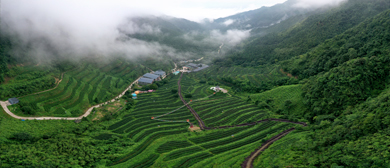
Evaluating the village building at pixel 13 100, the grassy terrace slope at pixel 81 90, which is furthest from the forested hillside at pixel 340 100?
the village building at pixel 13 100

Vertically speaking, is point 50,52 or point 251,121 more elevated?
point 50,52

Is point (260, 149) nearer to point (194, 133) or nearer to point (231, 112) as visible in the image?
point (194, 133)

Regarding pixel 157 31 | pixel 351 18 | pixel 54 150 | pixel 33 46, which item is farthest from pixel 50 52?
pixel 351 18

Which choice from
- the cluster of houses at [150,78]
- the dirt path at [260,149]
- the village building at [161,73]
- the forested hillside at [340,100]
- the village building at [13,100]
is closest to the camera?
the forested hillside at [340,100]

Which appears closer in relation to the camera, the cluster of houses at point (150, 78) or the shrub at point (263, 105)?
the shrub at point (263, 105)

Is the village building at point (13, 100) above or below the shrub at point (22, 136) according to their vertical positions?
above

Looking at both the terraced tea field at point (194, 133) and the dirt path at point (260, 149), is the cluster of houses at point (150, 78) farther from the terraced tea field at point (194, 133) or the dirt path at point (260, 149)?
the dirt path at point (260, 149)

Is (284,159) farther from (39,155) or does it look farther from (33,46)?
(33,46)

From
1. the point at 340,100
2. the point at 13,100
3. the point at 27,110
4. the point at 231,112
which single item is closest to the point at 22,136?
the point at 27,110
